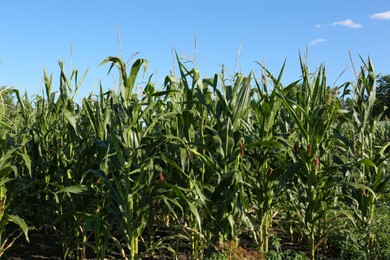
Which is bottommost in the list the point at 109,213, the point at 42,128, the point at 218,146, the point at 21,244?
the point at 21,244

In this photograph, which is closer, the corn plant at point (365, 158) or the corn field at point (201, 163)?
the corn field at point (201, 163)

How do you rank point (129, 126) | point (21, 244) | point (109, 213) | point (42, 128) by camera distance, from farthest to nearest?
point (21, 244) < point (42, 128) < point (109, 213) < point (129, 126)

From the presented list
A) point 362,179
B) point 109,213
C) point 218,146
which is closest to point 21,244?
point 109,213

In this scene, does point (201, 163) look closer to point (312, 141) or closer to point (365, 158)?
point (312, 141)

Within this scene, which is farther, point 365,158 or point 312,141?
point 365,158

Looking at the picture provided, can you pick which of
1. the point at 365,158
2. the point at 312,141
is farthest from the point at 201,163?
the point at 365,158

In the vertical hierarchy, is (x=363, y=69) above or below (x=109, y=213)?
above

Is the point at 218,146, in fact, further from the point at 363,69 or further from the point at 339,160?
the point at 363,69

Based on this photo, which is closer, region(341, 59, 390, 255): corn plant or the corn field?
the corn field

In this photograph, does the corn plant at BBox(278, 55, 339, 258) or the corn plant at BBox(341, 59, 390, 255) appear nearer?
the corn plant at BBox(278, 55, 339, 258)

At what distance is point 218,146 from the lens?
12.8ft

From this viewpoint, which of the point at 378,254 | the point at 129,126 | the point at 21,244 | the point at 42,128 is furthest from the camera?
the point at 21,244

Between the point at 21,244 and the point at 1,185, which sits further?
the point at 21,244

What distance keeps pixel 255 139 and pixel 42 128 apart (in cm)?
224
